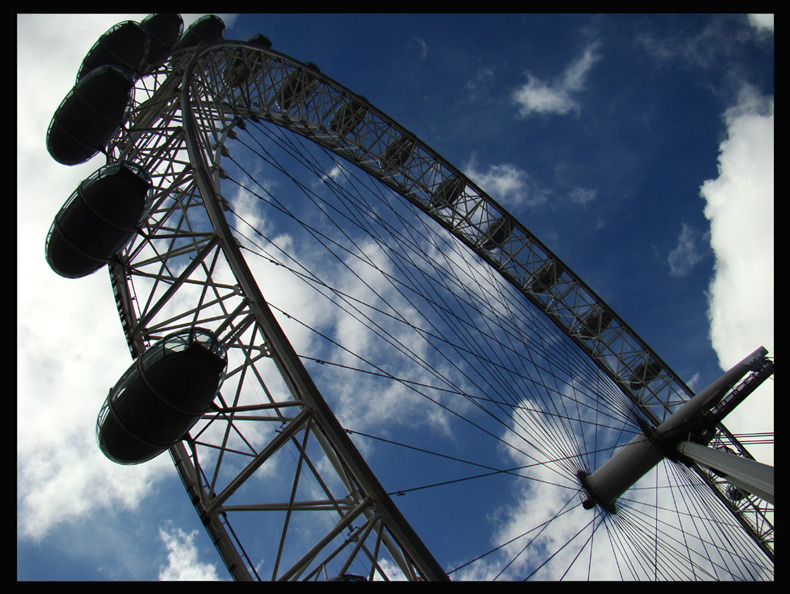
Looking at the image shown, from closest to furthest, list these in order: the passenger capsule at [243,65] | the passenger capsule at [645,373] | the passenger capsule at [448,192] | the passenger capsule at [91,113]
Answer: the passenger capsule at [91,113], the passenger capsule at [243,65], the passenger capsule at [448,192], the passenger capsule at [645,373]

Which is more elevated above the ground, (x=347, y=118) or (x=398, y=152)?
(x=347, y=118)

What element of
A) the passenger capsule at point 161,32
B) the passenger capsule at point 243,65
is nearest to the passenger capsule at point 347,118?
the passenger capsule at point 243,65

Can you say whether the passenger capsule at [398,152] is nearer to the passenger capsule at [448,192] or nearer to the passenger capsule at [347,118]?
the passenger capsule at [347,118]

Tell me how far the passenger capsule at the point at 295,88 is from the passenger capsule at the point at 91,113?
9.27m

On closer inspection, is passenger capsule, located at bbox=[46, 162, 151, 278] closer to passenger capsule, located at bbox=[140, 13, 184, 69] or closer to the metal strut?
passenger capsule, located at bbox=[140, 13, 184, 69]

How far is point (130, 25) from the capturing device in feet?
55.0

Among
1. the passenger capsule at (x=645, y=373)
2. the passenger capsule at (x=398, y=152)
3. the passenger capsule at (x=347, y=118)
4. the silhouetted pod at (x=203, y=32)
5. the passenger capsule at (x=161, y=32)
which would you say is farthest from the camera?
→ the passenger capsule at (x=645, y=373)

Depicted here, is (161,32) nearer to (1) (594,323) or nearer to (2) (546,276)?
(2) (546,276)

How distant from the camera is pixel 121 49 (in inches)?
650

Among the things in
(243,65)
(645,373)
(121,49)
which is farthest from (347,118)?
(645,373)

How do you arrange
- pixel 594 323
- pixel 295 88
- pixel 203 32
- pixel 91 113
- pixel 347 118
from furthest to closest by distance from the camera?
pixel 594 323
pixel 347 118
pixel 295 88
pixel 203 32
pixel 91 113

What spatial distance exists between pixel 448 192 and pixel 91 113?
1566cm

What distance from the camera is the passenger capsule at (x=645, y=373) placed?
24.9 m
